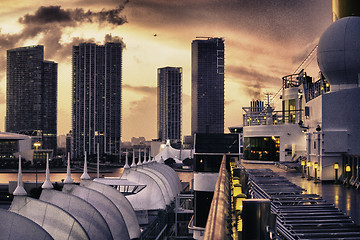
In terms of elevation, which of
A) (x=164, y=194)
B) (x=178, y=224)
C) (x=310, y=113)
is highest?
(x=310, y=113)

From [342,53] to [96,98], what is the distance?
173997 millimetres

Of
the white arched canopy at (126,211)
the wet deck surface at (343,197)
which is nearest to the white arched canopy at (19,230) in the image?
the wet deck surface at (343,197)

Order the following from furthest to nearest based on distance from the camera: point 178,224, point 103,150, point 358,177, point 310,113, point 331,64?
point 103,150 < point 178,224 < point 310,113 < point 331,64 < point 358,177

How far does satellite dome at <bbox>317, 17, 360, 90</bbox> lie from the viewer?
59.4ft

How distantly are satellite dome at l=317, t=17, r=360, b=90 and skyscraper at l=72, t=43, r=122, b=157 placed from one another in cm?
16172

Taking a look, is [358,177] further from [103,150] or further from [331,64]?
[103,150]

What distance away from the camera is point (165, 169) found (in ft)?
177

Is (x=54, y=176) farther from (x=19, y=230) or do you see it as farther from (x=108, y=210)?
(x=19, y=230)

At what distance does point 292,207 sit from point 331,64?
12.1m

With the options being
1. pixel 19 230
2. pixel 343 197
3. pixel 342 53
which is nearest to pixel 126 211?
pixel 19 230

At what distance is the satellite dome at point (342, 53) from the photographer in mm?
18094

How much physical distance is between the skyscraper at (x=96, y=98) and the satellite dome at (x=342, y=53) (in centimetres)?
16172

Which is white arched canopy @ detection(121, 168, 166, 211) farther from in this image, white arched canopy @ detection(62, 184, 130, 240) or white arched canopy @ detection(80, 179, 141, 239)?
white arched canopy @ detection(62, 184, 130, 240)

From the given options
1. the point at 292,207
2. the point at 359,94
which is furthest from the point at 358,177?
the point at 292,207
